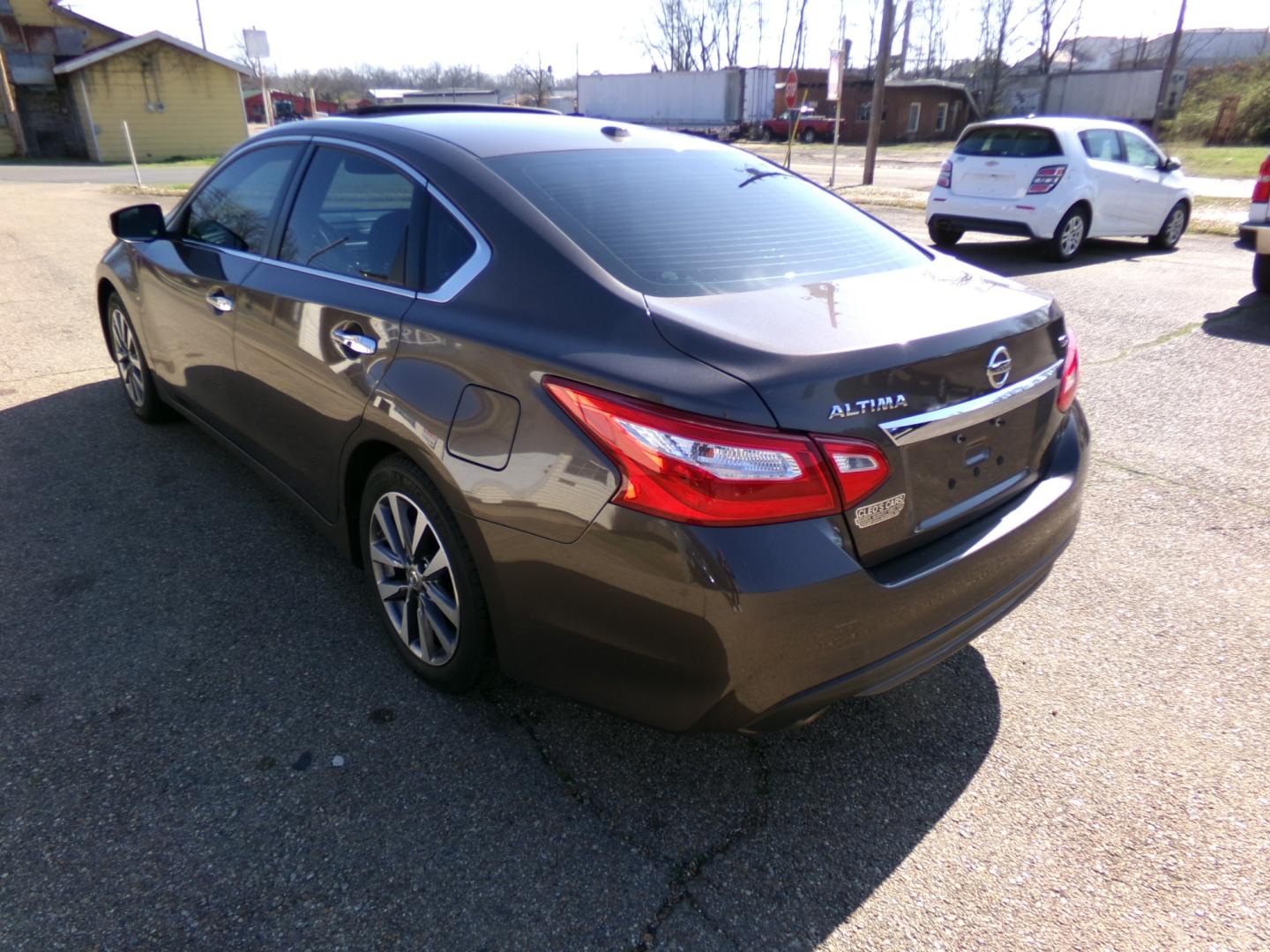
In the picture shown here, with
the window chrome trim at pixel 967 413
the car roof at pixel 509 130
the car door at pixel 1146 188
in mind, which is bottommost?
the car door at pixel 1146 188

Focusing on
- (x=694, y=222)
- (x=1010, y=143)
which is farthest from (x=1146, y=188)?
(x=694, y=222)

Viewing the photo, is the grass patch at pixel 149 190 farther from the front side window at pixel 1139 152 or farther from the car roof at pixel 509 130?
the car roof at pixel 509 130

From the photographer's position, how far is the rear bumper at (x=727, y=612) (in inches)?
73.6

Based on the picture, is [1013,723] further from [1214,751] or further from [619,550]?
[619,550]

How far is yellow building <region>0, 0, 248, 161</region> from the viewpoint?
113 feet

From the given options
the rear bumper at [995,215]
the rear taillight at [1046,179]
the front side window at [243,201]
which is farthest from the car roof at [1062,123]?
the front side window at [243,201]

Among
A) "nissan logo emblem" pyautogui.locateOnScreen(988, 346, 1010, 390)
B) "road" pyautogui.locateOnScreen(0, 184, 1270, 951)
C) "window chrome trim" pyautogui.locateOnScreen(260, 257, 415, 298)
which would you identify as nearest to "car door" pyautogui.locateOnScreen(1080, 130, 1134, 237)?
"road" pyautogui.locateOnScreen(0, 184, 1270, 951)

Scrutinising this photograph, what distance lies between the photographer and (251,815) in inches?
88.6

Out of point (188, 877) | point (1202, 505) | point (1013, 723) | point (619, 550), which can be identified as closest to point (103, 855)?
point (188, 877)

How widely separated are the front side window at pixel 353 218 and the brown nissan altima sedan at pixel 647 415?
13 millimetres

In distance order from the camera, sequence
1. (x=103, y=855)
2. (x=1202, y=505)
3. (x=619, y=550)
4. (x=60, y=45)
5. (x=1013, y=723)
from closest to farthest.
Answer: (x=619, y=550) < (x=103, y=855) < (x=1013, y=723) < (x=1202, y=505) < (x=60, y=45)

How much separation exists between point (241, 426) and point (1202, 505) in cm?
421

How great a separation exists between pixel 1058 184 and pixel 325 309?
9.82 m

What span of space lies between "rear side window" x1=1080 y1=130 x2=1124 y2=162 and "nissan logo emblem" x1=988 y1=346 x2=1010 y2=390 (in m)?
9.86
